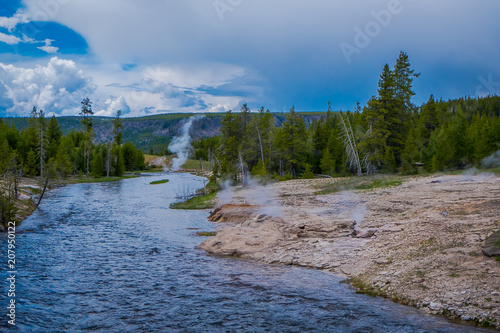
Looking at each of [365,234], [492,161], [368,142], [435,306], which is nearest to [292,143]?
[368,142]

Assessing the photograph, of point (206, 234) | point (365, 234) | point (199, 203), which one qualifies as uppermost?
point (365, 234)

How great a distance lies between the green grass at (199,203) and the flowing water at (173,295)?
16001mm

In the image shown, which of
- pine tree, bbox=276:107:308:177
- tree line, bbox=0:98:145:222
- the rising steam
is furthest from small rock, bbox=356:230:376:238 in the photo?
tree line, bbox=0:98:145:222

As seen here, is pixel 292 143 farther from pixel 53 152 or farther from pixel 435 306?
pixel 53 152

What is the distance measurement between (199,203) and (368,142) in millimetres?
24406

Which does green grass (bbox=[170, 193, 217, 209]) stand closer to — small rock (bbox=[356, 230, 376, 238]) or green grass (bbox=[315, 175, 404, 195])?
green grass (bbox=[315, 175, 404, 195])

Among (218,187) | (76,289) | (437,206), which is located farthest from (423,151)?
(76,289)

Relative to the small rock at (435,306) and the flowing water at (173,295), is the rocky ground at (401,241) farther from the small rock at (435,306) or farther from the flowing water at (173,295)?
the flowing water at (173,295)

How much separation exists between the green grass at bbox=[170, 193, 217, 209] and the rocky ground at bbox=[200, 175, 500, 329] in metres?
7.48

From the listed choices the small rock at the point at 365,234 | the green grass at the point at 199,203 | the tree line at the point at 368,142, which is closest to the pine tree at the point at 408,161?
the tree line at the point at 368,142

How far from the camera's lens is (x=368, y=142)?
5038 centimetres

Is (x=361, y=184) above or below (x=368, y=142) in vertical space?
below

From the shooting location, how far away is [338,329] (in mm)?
9586

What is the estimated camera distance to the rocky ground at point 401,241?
1096 centimetres
